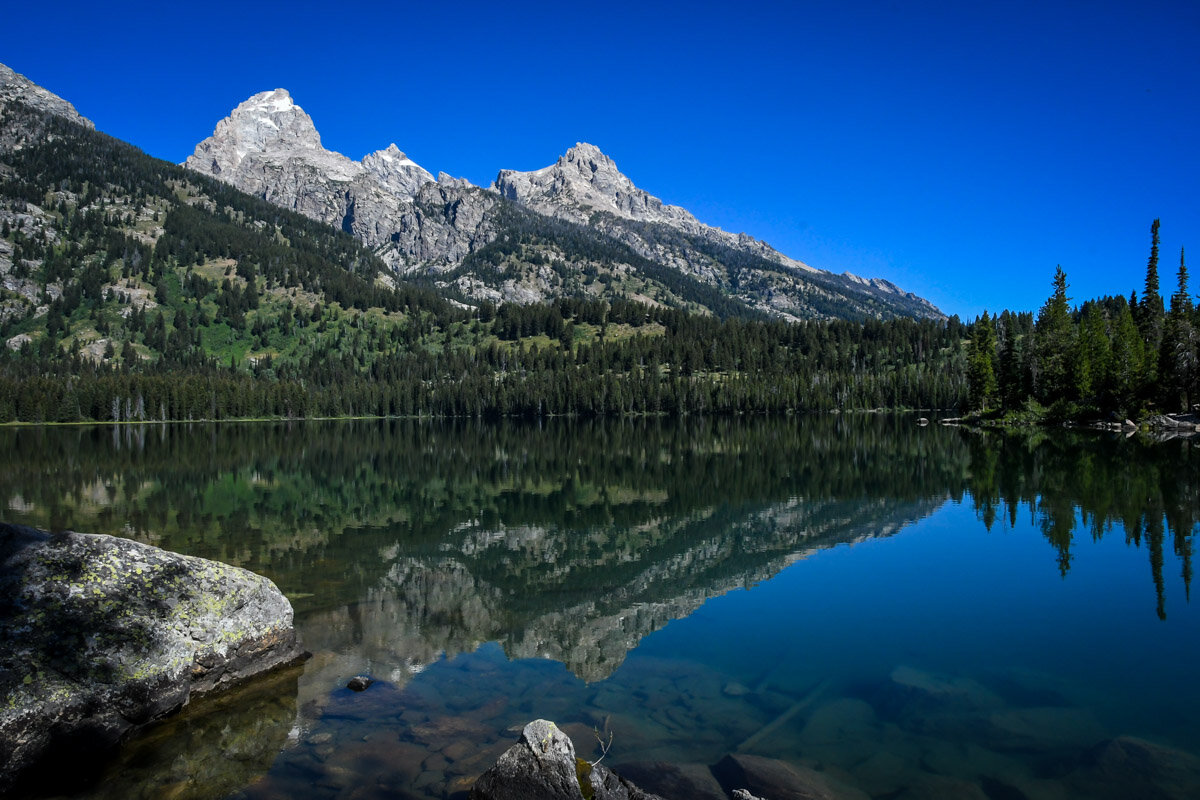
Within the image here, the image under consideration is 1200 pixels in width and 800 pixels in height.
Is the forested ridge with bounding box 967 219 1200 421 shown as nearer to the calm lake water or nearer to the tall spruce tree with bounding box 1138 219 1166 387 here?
the tall spruce tree with bounding box 1138 219 1166 387

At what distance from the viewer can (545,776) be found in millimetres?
9406

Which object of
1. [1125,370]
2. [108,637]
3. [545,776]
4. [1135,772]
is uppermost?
[1125,370]

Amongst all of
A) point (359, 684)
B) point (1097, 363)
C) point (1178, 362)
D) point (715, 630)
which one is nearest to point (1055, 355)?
point (1097, 363)

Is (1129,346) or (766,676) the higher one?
(1129,346)

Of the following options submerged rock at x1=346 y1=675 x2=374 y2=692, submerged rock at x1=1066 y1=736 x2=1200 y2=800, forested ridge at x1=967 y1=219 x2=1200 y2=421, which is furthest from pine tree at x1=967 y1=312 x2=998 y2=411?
submerged rock at x1=346 y1=675 x2=374 y2=692

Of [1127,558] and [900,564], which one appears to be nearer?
[1127,558]

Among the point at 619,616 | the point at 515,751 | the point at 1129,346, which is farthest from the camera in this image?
the point at 1129,346

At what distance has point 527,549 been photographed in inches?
1156

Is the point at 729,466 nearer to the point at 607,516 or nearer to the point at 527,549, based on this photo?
the point at 607,516

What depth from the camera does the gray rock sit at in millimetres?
10234

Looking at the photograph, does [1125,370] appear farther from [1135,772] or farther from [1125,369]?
[1135,772]

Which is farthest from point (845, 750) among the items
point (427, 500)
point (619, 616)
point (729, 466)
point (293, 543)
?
point (729, 466)

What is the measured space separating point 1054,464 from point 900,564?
108 ft

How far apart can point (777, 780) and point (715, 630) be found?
325 inches
